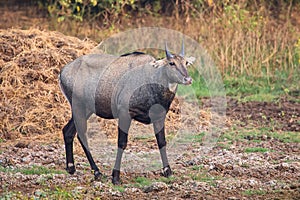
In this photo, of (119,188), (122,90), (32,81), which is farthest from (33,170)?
(32,81)

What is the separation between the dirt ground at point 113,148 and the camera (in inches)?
254

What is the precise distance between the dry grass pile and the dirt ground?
0.01 metres

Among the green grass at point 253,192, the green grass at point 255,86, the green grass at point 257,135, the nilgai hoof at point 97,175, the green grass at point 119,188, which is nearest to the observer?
the green grass at point 253,192

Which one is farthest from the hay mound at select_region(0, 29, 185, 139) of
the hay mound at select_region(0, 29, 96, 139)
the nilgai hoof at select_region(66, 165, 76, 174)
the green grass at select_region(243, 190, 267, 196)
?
the green grass at select_region(243, 190, 267, 196)

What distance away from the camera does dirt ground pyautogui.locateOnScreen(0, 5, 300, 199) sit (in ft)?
21.2

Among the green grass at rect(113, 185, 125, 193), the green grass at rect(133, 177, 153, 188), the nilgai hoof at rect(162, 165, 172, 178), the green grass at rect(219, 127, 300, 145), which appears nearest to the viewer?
the green grass at rect(113, 185, 125, 193)

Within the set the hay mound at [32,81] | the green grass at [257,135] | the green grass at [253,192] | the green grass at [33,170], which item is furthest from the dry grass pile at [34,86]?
the green grass at [253,192]

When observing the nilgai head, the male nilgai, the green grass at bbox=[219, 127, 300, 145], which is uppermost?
the nilgai head

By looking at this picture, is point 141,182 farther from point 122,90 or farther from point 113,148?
point 113,148

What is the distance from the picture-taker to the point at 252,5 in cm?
1529

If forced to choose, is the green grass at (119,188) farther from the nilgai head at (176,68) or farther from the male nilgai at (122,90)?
the nilgai head at (176,68)

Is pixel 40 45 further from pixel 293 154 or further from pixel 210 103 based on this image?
pixel 293 154

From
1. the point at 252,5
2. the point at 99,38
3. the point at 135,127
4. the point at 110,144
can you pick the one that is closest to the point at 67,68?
the point at 110,144

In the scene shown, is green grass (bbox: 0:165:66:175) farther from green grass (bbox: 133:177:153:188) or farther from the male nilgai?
green grass (bbox: 133:177:153:188)
